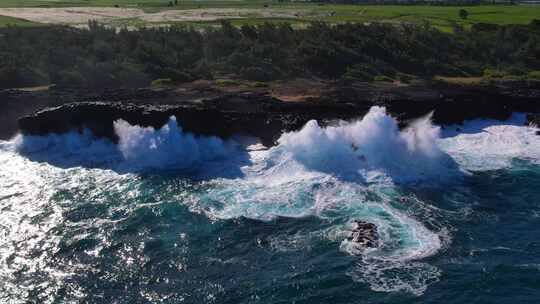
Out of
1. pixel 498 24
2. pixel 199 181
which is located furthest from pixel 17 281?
pixel 498 24

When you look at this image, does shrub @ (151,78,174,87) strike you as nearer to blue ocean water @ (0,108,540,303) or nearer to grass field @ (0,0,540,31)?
blue ocean water @ (0,108,540,303)

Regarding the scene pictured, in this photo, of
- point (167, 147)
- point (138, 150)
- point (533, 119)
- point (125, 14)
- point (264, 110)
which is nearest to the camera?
point (138, 150)

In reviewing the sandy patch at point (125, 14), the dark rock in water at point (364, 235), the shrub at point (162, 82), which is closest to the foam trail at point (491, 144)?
the dark rock in water at point (364, 235)

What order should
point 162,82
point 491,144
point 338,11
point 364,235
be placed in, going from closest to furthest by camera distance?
point 364,235 → point 491,144 → point 162,82 → point 338,11

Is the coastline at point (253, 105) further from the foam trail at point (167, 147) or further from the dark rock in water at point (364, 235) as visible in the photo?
the dark rock in water at point (364, 235)

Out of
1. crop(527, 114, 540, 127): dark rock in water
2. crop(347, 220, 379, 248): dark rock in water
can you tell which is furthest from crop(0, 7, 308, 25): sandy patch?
crop(347, 220, 379, 248): dark rock in water

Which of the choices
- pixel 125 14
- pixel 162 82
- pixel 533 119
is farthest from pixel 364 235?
pixel 125 14

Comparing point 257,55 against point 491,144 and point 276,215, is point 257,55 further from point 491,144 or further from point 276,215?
point 276,215
